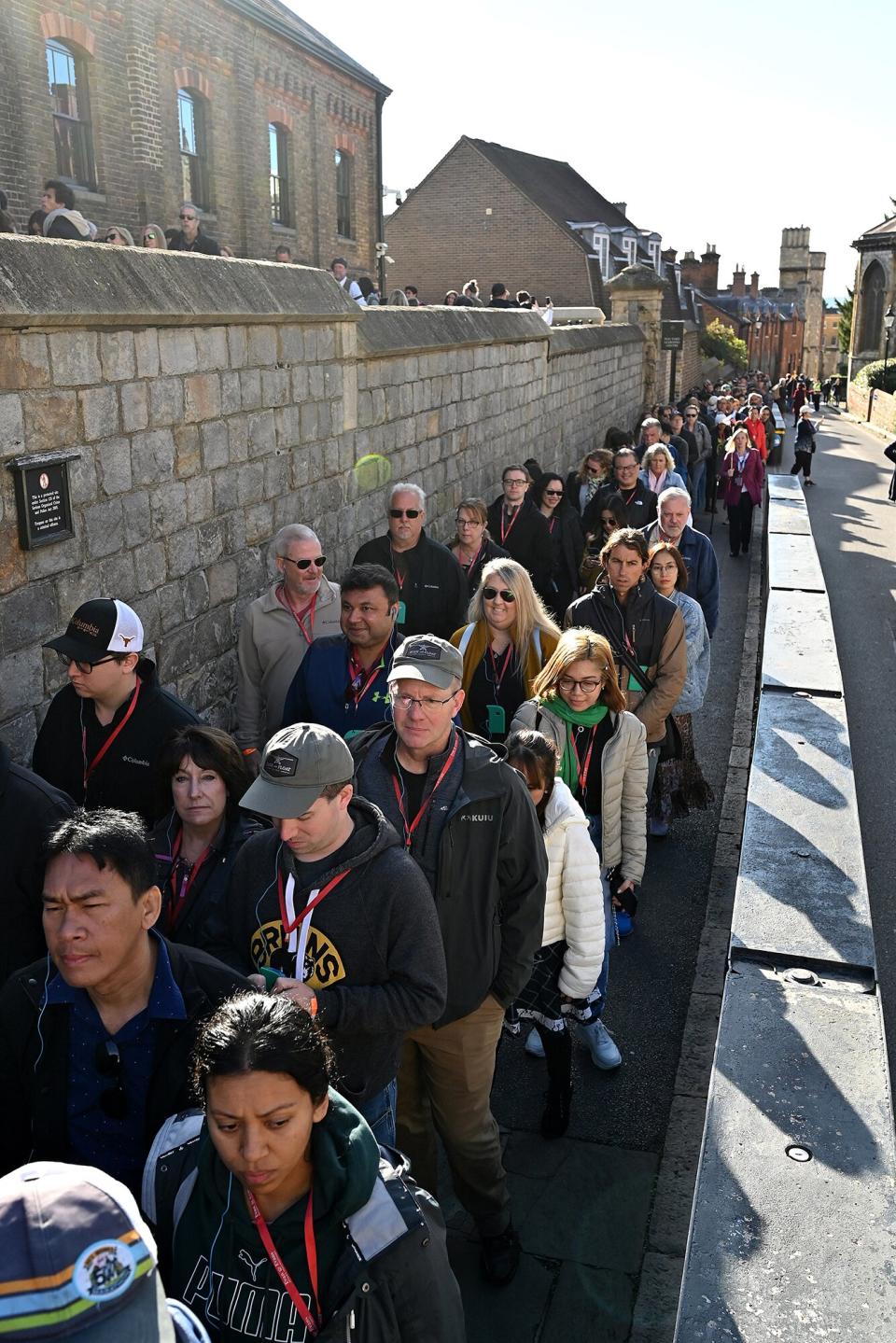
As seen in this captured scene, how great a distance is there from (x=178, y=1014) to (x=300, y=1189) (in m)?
0.60

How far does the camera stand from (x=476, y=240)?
1604 inches

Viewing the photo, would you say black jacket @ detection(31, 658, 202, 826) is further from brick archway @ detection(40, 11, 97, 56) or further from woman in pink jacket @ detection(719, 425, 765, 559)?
brick archway @ detection(40, 11, 97, 56)

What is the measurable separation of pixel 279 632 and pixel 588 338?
13885mm

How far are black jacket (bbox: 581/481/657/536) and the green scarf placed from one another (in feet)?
15.9

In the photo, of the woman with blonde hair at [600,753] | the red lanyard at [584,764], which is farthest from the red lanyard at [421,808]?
the red lanyard at [584,764]

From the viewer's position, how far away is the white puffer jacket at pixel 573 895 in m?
4.03

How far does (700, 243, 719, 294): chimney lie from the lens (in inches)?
3051

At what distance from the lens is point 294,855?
3025 millimetres

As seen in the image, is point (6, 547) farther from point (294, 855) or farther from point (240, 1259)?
point (240, 1259)

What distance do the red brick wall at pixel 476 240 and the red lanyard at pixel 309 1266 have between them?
40.4 meters

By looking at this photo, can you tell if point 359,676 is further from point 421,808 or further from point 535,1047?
point 535,1047

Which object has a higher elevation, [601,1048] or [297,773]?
[297,773]

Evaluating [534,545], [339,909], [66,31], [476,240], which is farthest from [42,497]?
[476,240]

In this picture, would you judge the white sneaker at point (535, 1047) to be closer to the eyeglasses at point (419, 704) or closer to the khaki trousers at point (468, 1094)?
the khaki trousers at point (468, 1094)
